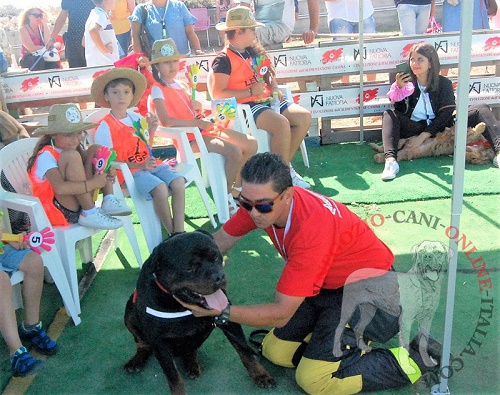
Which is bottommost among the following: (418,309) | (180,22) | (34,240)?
(418,309)

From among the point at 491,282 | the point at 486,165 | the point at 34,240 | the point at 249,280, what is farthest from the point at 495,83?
the point at 34,240

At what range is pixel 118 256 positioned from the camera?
4.35 m

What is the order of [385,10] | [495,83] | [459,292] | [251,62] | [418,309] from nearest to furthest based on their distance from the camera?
[418,309]
[459,292]
[251,62]
[495,83]
[385,10]

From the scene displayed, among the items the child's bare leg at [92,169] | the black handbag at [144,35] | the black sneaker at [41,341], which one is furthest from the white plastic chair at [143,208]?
the black handbag at [144,35]

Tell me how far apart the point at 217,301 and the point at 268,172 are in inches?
23.9

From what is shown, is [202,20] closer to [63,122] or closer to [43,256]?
[63,122]

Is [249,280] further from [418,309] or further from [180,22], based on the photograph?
[180,22]

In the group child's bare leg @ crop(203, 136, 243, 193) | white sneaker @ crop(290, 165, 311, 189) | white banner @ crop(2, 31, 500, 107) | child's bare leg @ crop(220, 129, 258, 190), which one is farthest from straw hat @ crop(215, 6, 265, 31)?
white sneaker @ crop(290, 165, 311, 189)

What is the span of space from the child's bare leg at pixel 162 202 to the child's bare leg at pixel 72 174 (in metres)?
0.59

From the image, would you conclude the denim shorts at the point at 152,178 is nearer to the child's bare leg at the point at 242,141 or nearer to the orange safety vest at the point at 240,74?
the child's bare leg at the point at 242,141

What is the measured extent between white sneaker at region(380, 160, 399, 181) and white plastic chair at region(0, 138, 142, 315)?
2690 millimetres

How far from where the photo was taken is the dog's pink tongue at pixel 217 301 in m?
2.37

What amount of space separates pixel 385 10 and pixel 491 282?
48.3ft

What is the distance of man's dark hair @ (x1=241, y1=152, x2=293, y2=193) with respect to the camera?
2408 millimetres
